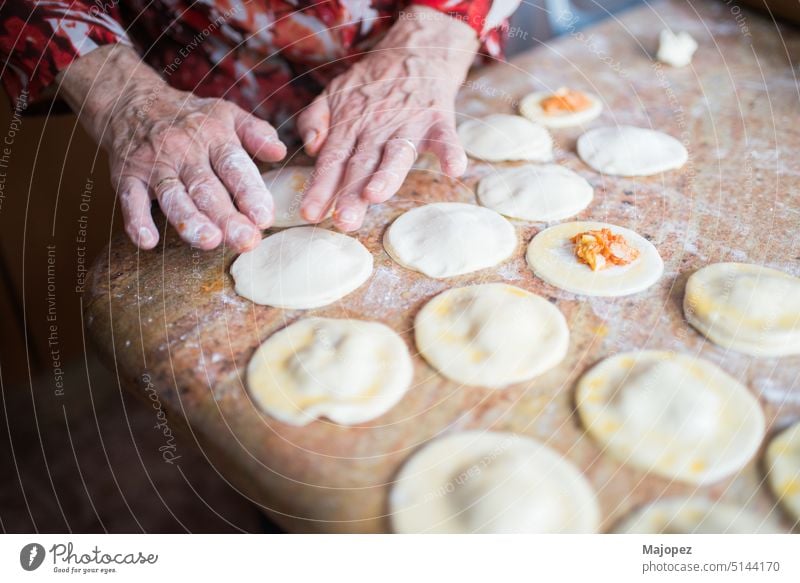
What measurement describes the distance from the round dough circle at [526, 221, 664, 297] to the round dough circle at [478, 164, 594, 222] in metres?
0.05

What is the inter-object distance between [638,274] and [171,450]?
1.21 meters

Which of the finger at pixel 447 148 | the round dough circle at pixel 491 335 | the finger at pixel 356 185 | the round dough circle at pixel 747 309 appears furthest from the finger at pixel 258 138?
the round dough circle at pixel 747 309

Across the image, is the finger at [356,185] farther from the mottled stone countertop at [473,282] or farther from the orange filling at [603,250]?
the orange filling at [603,250]

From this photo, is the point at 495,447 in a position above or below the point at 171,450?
above

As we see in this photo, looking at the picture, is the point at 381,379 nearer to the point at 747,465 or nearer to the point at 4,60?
the point at 747,465

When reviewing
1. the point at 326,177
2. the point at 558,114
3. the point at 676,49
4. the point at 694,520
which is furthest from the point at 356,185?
the point at 676,49

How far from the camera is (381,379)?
26.5 inches

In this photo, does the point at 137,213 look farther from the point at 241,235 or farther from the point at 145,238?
the point at 241,235

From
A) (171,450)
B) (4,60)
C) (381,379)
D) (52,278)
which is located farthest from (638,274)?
(52,278)

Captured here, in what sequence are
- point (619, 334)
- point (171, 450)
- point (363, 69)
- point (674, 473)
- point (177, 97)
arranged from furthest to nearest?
point (171, 450) → point (363, 69) → point (177, 97) → point (619, 334) → point (674, 473)

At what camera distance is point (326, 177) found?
0.89 metres

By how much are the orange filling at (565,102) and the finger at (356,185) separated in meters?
0.36

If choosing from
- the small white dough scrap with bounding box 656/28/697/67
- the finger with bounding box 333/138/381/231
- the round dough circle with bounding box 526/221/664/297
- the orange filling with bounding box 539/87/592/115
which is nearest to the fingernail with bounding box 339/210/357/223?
the finger with bounding box 333/138/381/231

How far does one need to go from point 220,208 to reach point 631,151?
62cm
